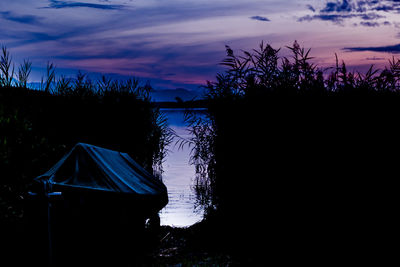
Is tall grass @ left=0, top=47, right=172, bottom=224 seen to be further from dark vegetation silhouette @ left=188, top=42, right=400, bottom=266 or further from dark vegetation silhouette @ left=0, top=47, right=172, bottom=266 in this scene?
dark vegetation silhouette @ left=188, top=42, right=400, bottom=266

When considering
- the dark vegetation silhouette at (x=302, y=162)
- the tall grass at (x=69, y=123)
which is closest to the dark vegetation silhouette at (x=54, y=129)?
the tall grass at (x=69, y=123)

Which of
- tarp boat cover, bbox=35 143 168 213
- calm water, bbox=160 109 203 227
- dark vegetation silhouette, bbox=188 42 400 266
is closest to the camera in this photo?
tarp boat cover, bbox=35 143 168 213

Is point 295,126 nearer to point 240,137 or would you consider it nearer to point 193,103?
point 240,137

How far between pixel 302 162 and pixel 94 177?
4087mm

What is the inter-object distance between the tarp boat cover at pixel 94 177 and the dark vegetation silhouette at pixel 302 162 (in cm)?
217

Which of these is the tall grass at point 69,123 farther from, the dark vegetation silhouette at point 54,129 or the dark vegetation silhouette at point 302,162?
the dark vegetation silhouette at point 302,162

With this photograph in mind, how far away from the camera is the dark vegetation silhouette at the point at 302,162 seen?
25.5 feet

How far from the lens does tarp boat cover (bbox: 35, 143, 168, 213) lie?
650 centimetres

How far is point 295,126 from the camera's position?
855 cm

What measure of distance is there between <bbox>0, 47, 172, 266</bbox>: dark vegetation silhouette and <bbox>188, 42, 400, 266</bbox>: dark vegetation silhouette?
129 inches

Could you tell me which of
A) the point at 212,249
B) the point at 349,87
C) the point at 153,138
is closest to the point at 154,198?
the point at 212,249

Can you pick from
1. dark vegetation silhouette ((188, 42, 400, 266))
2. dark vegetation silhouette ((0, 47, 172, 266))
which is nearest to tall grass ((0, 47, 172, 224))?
dark vegetation silhouette ((0, 47, 172, 266))

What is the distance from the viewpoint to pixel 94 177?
6.84 m

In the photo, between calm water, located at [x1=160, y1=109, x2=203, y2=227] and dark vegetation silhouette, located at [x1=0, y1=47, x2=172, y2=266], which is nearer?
dark vegetation silhouette, located at [x1=0, y1=47, x2=172, y2=266]
